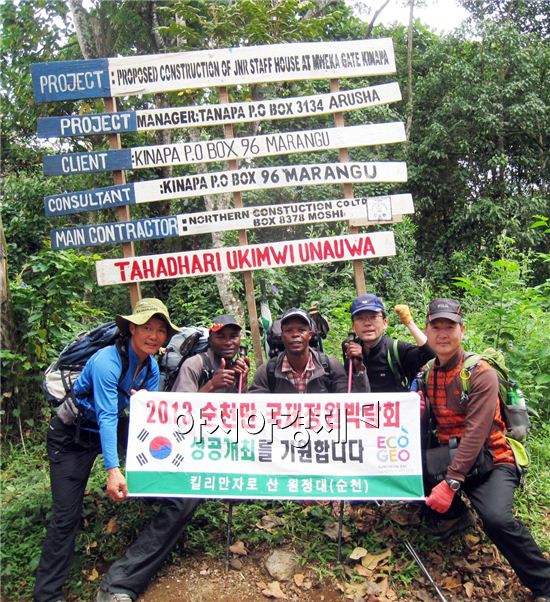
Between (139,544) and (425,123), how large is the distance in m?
12.4

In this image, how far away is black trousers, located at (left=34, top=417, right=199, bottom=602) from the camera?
3.63m

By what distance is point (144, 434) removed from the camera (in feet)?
12.3

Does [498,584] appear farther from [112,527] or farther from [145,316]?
[145,316]

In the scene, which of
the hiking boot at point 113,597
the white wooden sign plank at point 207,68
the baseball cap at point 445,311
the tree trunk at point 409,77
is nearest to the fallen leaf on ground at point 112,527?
the hiking boot at point 113,597

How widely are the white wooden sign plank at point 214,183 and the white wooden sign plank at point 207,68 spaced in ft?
2.96

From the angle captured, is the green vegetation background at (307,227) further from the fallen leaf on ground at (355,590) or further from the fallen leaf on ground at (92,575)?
the fallen leaf on ground at (355,590)

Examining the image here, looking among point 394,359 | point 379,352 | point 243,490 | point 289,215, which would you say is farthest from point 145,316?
point 289,215

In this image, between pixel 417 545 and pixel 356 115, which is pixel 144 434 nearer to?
pixel 417 545

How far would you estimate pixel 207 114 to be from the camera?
17.3 feet

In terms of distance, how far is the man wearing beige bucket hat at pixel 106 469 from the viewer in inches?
141

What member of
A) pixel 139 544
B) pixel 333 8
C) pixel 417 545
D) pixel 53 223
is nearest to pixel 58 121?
pixel 139 544

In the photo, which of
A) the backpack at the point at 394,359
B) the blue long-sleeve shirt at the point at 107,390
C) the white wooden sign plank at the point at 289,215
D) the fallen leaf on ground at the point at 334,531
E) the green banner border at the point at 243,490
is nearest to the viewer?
the blue long-sleeve shirt at the point at 107,390

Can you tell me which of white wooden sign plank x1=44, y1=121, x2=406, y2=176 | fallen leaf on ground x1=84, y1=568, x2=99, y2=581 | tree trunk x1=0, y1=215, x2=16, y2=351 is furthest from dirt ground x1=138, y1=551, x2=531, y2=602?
white wooden sign plank x1=44, y1=121, x2=406, y2=176

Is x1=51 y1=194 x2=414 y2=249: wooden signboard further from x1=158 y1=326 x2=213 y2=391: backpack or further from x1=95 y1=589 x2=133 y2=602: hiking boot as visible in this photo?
x1=95 y1=589 x2=133 y2=602: hiking boot
